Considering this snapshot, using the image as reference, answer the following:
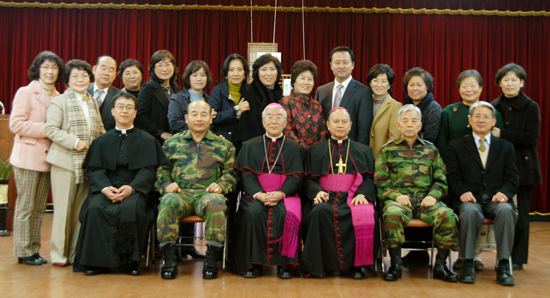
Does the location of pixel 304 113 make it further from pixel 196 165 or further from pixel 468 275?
pixel 468 275

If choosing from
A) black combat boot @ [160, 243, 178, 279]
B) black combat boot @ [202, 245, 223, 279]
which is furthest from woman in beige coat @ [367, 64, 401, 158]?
black combat boot @ [160, 243, 178, 279]

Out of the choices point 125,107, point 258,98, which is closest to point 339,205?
point 258,98

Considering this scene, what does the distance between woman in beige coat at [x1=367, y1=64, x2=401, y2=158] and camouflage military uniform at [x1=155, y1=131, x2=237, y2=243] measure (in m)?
1.38

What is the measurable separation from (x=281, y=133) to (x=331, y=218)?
0.88 m

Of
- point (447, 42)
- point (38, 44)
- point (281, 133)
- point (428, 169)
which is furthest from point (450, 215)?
point (38, 44)

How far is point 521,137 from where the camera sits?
14.0ft

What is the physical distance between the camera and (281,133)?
4.26 meters

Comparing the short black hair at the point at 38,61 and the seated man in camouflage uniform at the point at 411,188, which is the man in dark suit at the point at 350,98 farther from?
the short black hair at the point at 38,61

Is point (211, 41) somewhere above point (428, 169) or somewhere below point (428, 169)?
above

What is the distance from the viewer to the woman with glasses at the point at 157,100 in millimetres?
4625

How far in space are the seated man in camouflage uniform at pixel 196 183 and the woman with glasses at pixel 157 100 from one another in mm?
488

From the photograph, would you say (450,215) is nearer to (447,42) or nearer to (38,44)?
(447,42)

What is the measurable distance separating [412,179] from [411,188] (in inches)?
3.0

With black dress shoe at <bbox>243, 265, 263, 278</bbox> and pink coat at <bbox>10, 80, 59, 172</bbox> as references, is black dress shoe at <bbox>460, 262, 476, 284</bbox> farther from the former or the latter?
pink coat at <bbox>10, 80, 59, 172</bbox>
